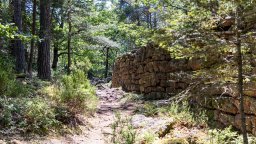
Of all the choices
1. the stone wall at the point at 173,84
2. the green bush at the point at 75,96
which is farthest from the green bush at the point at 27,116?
the stone wall at the point at 173,84

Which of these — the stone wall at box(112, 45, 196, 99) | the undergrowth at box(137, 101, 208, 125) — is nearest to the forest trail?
the undergrowth at box(137, 101, 208, 125)

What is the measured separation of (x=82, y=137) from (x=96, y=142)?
0.35 meters

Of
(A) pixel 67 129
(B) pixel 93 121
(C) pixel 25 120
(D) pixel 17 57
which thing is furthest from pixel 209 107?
(D) pixel 17 57

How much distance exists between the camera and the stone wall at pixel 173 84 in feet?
17.8

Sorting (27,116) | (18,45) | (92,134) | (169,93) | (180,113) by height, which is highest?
(18,45)

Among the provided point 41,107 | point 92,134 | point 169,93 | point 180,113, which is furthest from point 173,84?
point 41,107

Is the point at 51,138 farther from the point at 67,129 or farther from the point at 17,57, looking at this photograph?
the point at 17,57

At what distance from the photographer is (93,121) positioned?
7.36m

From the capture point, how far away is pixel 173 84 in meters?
9.53

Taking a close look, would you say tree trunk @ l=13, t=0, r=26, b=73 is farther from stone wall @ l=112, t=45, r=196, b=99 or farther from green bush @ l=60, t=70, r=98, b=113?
stone wall @ l=112, t=45, r=196, b=99

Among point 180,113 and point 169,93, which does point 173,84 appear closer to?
point 180,113

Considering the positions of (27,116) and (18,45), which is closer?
(27,116)

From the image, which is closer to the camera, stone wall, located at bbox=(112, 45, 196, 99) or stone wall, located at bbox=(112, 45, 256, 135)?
stone wall, located at bbox=(112, 45, 256, 135)

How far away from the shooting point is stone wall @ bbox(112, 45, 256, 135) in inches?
213
